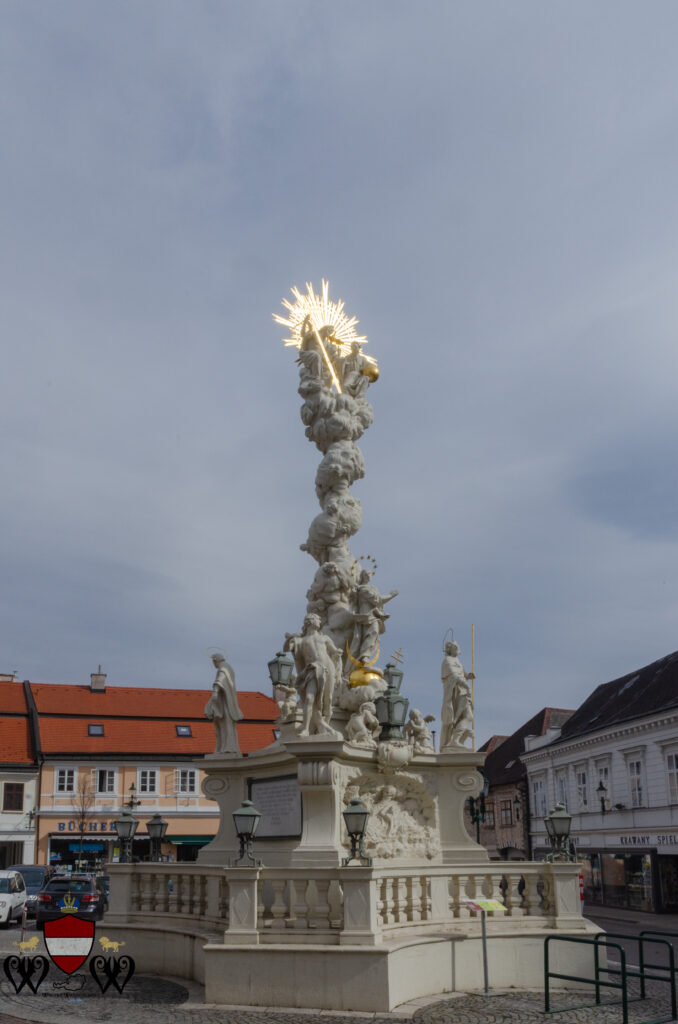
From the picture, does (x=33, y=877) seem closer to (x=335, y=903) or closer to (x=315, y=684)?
(x=315, y=684)

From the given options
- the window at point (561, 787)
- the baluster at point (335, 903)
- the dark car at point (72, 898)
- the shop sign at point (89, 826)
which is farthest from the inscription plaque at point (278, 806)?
the window at point (561, 787)

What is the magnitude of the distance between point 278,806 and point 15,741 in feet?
103

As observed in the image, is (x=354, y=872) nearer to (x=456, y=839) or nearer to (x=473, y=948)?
(x=473, y=948)

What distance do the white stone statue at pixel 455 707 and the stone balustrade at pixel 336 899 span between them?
7.24ft

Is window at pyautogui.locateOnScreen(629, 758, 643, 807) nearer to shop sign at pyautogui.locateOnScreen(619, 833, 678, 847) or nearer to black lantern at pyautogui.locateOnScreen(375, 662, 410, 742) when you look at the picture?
shop sign at pyautogui.locateOnScreen(619, 833, 678, 847)

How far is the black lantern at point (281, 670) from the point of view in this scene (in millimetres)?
14055

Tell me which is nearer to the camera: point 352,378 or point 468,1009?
point 468,1009

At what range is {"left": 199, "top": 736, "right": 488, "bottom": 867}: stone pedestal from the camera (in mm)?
12242

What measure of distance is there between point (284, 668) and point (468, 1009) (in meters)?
5.38

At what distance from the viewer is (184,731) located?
4350 centimetres

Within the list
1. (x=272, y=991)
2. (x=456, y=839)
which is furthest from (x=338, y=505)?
(x=272, y=991)

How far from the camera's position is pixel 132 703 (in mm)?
44531

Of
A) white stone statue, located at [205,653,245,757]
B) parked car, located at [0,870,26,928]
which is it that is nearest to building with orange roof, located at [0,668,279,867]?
parked car, located at [0,870,26,928]

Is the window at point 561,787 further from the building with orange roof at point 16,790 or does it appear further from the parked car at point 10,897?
the parked car at point 10,897
